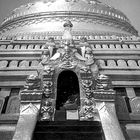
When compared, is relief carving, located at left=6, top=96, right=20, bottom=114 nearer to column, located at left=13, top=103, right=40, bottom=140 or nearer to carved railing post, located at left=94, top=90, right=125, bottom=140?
column, located at left=13, top=103, right=40, bottom=140

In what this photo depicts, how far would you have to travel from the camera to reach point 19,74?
1141cm

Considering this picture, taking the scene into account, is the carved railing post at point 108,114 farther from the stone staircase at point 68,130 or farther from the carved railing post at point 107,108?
the stone staircase at point 68,130

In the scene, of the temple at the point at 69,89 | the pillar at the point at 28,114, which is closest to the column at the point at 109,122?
the temple at the point at 69,89

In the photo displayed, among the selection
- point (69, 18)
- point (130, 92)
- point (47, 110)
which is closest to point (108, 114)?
point (47, 110)

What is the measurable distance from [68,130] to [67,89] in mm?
2762

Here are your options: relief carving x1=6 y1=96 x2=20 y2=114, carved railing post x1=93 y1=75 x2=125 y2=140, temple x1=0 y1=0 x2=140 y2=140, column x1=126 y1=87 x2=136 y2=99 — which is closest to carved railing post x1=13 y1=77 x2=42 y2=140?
temple x1=0 y1=0 x2=140 y2=140

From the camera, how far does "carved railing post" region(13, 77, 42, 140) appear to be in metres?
7.76

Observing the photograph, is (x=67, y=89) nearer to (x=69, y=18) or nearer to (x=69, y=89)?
(x=69, y=89)

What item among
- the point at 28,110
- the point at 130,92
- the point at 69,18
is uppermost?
the point at 69,18

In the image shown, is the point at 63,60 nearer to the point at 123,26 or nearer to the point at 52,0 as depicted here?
the point at 123,26

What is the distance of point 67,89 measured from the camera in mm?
Answer: 10773

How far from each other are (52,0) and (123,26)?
7663mm

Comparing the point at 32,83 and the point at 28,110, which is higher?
the point at 32,83

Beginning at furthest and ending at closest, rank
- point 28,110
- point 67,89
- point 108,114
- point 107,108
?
point 67,89, point 107,108, point 28,110, point 108,114
